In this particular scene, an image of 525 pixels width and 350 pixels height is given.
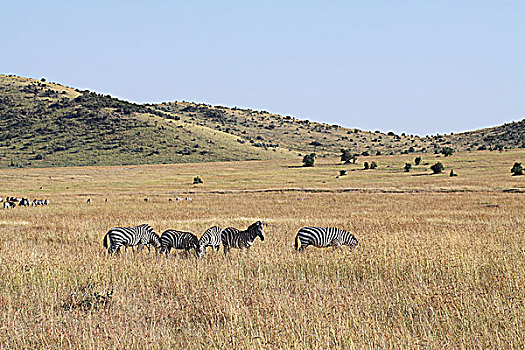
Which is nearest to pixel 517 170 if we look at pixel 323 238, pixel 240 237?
pixel 323 238

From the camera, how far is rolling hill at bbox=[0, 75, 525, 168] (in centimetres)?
11669

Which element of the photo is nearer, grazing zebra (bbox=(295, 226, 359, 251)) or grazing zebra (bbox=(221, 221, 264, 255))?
grazing zebra (bbox=(221, 221, 264, 255))

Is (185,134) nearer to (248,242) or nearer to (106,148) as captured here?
(106,148)

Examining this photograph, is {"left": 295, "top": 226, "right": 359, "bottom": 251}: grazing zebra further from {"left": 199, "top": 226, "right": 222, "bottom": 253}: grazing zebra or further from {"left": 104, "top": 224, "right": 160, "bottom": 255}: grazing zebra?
{"left": 104, "top": 224, "right": 160, "bottom": 255}: grazing zebra

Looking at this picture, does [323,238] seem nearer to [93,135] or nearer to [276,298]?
[276,298]

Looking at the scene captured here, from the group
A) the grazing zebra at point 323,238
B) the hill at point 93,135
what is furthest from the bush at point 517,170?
the hill at point 93,135

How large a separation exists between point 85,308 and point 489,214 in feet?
78.1

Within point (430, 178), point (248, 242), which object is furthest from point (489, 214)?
point (430, 178)

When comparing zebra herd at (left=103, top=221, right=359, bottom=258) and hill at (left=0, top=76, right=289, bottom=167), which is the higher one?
hill at (left=0, top=76, right=289, bottom=167)

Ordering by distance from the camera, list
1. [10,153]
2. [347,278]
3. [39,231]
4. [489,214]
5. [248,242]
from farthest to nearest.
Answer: [10,153]
[489,214]
[39,231]
[248,242]
[347,278]

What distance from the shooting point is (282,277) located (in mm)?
10125

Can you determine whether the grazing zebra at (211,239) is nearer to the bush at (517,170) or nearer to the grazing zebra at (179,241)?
the grazing zebra at (179,241)

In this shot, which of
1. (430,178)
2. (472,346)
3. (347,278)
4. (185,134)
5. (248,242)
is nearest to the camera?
(472,346)

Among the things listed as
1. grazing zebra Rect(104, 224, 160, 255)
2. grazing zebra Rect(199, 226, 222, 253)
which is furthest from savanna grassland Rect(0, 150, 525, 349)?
grazing zebra Rect(104, 224, 160, 255)
